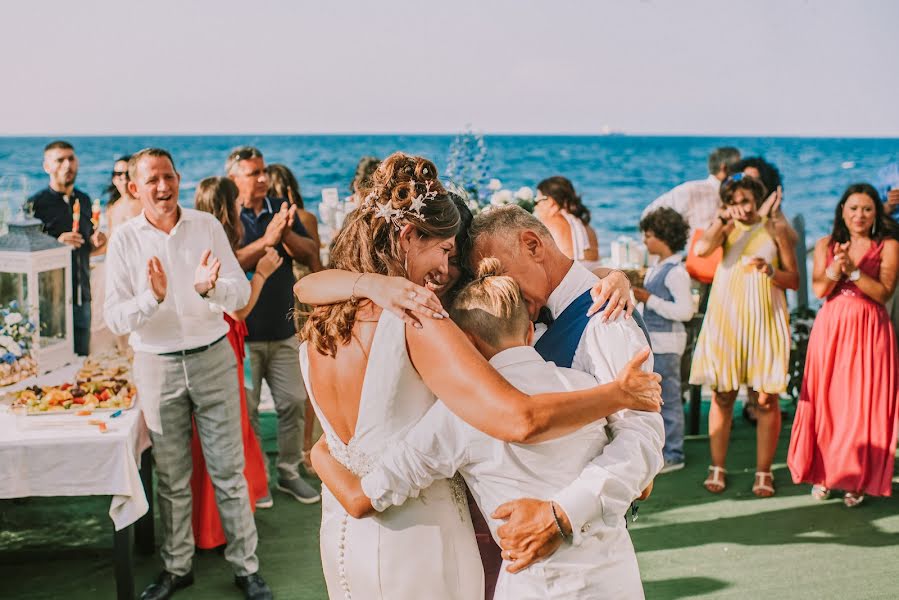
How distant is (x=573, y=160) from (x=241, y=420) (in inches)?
1340

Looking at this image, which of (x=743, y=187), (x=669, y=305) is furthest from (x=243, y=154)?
(x=743, y=187)

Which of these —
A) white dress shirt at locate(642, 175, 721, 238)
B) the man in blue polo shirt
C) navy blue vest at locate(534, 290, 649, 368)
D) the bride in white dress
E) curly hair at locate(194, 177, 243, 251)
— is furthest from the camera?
white dress shirt at locate(642, 175, 721, 238)

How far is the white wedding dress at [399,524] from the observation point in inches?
66.0

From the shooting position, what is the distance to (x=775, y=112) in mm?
35750

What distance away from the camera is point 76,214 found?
15.7ft

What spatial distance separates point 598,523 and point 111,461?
193 cm

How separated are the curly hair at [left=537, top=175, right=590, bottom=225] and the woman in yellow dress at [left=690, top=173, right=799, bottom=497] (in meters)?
0.87

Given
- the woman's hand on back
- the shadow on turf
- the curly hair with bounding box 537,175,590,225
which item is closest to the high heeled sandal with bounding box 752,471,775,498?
the shadow on turf

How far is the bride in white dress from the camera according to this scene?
1.57m

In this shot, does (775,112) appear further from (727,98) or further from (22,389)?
(22,389)

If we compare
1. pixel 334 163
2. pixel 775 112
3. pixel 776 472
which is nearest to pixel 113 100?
pixel 334 163

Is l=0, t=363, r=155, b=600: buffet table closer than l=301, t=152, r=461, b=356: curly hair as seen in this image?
No

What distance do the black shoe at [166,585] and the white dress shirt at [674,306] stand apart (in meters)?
2.57

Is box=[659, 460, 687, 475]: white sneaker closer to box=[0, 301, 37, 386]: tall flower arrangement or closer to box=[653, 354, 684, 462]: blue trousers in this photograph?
box=[653, 354, 684, 462]: blue trousers
